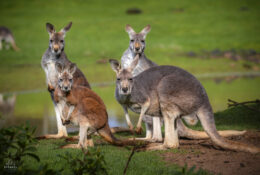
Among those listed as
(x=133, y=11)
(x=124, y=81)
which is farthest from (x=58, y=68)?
(x=133, y=11)

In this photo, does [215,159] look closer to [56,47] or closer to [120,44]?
[56,47]

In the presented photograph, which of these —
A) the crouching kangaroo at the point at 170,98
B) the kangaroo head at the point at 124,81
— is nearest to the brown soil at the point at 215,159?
the crouching kangaroo at the point at 170,98

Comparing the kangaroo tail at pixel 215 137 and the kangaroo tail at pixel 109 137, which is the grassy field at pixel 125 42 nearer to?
the kangaroo tail at pixel 109 137

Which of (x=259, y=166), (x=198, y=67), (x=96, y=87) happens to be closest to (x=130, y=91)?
(x=259, y=166)

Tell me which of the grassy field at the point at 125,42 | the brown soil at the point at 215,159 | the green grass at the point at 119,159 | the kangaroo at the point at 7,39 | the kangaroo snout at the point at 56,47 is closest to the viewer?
the brown soil at the point at 215,159

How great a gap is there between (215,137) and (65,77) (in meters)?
2.09

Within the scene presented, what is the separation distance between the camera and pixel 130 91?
19.6 feet

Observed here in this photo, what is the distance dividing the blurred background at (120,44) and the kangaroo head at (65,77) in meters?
2.94

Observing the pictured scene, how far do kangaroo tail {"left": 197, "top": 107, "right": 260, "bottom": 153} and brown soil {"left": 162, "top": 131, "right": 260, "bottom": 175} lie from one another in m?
0.07

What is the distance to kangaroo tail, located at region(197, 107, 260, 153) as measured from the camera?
5480 mm

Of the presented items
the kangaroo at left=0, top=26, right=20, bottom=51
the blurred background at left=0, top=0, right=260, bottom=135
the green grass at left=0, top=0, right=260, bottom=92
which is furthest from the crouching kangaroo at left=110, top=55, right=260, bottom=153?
the kangaroo at left=0, top=26, right=20, bottom=51

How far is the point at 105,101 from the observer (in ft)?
41.7

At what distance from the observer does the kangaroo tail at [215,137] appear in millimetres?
5480

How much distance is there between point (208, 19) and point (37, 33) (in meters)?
10.7
